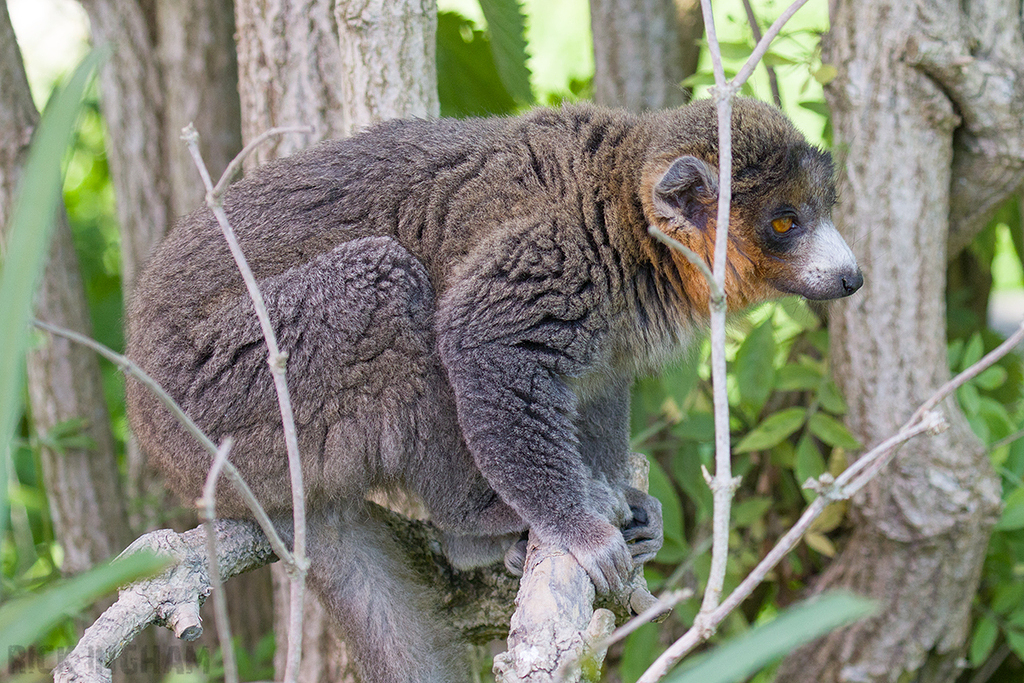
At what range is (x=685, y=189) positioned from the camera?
352 cm

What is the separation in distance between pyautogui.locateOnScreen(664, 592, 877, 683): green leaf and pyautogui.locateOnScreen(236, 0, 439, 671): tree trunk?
9.93 ft

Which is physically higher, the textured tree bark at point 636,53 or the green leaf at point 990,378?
the textured tree bark at point 636,53

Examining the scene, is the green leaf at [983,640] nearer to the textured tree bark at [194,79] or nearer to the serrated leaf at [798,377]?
the serrated leaf at [798,377]

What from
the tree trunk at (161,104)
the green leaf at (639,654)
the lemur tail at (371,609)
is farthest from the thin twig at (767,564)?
the tree trunk at (161,104)

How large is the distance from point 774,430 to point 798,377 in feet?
1.05

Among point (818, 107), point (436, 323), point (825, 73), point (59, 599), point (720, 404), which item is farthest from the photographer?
point (818, 107)

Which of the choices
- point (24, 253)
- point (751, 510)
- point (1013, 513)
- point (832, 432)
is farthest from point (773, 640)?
point (751, 510)

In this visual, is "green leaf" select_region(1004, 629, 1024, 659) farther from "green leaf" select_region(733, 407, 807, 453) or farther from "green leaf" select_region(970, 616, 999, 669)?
"green leaf" select_region(733, 407, 807, 453)

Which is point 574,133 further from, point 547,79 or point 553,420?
point 547,79

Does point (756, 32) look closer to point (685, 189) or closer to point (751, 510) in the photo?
point (685, 189)

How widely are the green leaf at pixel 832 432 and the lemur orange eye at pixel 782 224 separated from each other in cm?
156

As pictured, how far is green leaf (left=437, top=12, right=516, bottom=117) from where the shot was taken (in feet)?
16.9

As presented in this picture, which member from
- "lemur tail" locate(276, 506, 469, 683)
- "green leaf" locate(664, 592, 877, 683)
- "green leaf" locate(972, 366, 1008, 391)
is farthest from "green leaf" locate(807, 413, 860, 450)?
"green leaf" locate(664, 592, 877, 683)

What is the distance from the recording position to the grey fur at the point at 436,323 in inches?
130
